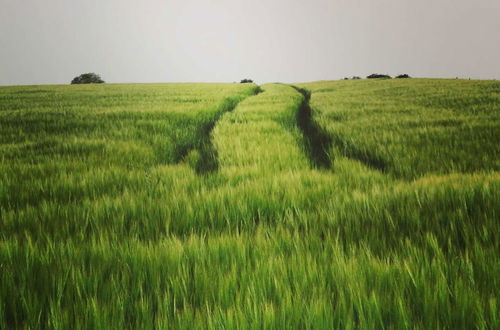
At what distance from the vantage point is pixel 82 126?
647cm

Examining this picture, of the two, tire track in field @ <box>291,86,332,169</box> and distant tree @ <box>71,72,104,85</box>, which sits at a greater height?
distant tree @ <box>71,72,104,85</box>

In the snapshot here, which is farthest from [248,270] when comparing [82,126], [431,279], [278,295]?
[82,126]

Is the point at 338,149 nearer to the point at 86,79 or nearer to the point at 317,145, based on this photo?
the point at 317,145

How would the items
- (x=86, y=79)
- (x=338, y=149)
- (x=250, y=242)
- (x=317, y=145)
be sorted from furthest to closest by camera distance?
(x=86, y=79) < (x=317, y=145) < (x=338, y=149) < (x=250, y=242)

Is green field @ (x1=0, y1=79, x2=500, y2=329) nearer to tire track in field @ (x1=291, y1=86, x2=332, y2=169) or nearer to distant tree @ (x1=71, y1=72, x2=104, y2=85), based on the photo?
tire track in field @ (x1=291, y1=86, x2=332, y2=169)

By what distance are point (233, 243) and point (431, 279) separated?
32.6 inches

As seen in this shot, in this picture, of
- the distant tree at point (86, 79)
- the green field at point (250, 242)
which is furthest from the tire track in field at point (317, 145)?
the distant tree at point (86, 79)

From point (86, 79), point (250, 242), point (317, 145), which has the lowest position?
point (250, 242)

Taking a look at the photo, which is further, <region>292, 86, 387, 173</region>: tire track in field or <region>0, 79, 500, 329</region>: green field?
<region>292, 86, 387, 173</region>: tire track in field

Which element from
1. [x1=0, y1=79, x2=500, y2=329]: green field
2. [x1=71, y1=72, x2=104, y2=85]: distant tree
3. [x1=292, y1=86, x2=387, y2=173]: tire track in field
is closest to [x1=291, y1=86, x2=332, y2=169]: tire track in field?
→ [x1=292, y1=86, x2=387, y2=173]: tire track in field

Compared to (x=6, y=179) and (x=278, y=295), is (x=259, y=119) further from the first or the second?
(x=278, y=295)

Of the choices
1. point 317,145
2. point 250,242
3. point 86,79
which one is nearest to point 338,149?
point 317,145

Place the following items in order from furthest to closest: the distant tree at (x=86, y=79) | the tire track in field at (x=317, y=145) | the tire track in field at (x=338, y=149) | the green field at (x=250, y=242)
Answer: the distant tree at (x=86, y=79) < the tire track in field at (x=317, y=145) < the tire track in field at (x=338, y=149) < the green field at (x=250, y=242)

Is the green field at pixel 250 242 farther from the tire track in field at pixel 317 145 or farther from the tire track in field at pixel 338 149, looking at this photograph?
the tire track in field at pixel 317 145
